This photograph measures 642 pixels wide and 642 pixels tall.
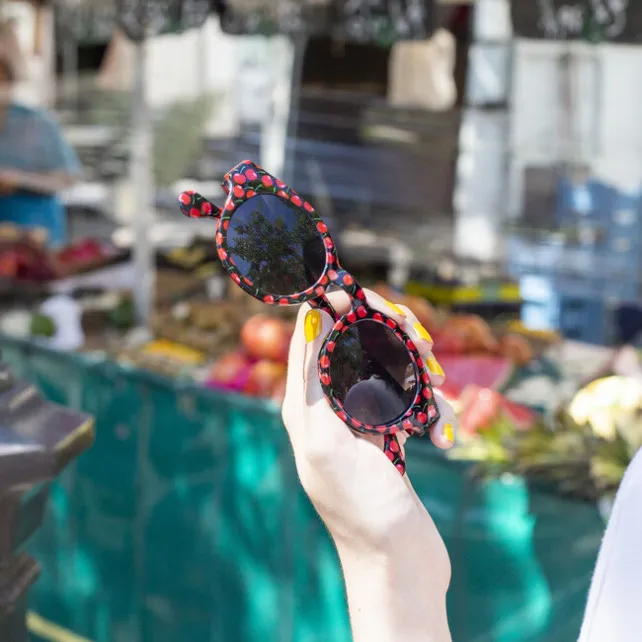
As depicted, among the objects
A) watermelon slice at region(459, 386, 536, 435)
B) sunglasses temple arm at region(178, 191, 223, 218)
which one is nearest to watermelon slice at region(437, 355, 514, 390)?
watermelon slice at region(459, 386, 536, 435)

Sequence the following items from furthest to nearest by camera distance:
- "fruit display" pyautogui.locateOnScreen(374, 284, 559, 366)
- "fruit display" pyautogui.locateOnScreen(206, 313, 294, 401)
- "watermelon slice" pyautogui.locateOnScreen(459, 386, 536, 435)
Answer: "fruit display" pyautogui.locateOnScreen(374, 284, 559, 366) → "fruit display" pyautogui.locateOnScreen(206, 313, 294, 401) → "watermelon slice" pyautogui.locateOnScreen(459, 386, 536, 435)

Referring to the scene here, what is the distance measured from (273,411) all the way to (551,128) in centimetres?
348

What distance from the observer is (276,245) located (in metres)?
0.88

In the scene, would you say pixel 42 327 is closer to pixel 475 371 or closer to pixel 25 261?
pixel 25 261

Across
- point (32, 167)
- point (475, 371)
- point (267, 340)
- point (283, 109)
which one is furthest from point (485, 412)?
point (283, 109)

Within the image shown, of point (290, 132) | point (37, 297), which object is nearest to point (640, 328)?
point (290, 132)

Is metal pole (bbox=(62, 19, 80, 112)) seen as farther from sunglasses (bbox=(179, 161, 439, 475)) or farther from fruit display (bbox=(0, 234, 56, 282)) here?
sunglasses (bbox=(179, 161, 439, 475))

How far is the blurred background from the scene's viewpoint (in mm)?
2516

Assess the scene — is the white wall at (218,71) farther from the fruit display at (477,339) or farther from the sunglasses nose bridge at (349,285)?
the sunglasses nose bridge at (349,285)

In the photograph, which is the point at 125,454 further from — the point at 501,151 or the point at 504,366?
the point at 501,151

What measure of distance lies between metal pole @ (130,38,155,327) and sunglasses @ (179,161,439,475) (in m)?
3.60

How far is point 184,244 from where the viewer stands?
5.26 metres

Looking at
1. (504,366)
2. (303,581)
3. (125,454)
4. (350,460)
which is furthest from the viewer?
(504,366)

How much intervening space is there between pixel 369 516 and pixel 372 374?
133mm
